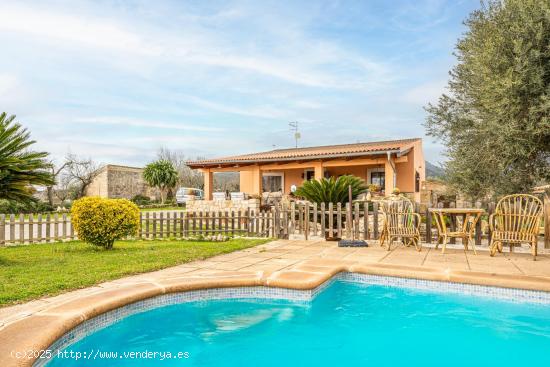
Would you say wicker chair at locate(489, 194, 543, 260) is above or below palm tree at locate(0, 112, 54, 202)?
below

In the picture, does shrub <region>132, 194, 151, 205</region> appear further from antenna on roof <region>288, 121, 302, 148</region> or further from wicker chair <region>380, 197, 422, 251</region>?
wicker chair <region>380, 197, 422, 251</region>

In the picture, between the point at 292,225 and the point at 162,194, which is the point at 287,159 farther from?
the point at 162,194

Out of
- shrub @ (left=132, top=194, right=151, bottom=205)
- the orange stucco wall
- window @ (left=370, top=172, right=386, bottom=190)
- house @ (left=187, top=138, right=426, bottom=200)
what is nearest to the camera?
house @ (left=187, top=138, right=426, bottom=200)

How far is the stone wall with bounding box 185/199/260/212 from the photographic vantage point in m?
15.6

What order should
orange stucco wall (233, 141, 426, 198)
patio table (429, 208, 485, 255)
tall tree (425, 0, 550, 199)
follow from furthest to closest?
orange stucco wall (233, 141, 426, 198)
tall tree (425, 0, 550, 199)
patio table (429, 208, 485, 255)

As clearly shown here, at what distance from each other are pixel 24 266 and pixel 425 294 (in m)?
5.70

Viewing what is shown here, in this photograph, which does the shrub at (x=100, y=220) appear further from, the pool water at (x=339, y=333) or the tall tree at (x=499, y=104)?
the tall tree at (x=499, y=104)

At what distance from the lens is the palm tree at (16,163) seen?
5641mm

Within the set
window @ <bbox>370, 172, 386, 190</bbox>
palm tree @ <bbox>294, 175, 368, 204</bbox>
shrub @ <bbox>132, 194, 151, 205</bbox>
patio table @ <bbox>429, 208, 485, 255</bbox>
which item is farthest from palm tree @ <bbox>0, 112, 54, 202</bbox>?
shrub @ <bbox>132, 194, 151, 205</bbox>

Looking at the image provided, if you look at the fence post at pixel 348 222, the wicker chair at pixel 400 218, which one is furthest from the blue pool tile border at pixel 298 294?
the fence post at pixel 348 222

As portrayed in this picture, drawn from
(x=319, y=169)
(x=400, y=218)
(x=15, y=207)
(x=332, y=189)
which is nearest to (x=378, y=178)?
(x=319, y=169)

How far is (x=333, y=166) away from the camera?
16.9 m

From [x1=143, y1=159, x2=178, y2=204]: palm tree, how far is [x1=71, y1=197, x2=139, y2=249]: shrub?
25.5 m

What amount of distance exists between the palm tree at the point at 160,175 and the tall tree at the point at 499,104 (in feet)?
85.7
